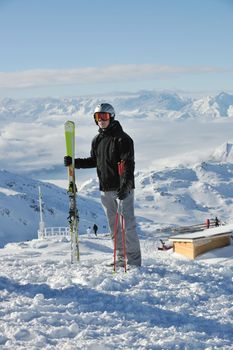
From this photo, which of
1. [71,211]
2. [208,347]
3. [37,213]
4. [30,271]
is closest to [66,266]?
[30,271]

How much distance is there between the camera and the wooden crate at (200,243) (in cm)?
1259

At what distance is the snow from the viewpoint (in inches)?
210

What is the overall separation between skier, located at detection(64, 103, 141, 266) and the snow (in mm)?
557

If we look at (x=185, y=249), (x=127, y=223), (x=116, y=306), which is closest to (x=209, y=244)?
(x=185, y=249)

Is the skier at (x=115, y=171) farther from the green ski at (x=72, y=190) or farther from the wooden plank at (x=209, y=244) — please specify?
the wooden plank at (x=209, y=244)

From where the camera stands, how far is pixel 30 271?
864cm

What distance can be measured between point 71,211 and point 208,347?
555 cm

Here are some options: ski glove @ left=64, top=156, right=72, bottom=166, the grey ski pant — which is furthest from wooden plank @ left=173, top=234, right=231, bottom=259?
ski glove @ left=64, top=156, right=72, bottom=166

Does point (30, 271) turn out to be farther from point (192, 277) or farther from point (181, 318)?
point (181, 318)

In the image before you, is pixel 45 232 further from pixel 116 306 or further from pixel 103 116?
pixel 116 306

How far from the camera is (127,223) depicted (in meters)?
8.77

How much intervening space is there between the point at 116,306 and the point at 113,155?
2.97 m

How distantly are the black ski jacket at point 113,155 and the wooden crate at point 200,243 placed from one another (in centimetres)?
448

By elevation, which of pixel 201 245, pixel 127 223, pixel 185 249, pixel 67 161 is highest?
pixel 67 161
